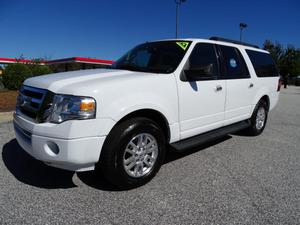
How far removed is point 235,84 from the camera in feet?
14.1

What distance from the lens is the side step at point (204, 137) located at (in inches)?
133

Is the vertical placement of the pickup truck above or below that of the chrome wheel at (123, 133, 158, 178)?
above

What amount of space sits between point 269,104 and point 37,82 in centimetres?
501

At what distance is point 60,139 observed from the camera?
244 centimetres

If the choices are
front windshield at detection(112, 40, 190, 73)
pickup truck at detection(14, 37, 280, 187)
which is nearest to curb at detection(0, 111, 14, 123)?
pickup truck at detection(14, 37, 280, 187)

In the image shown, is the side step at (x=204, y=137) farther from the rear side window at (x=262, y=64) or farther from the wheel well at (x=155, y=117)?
the rear side window at (x=262, y=64)

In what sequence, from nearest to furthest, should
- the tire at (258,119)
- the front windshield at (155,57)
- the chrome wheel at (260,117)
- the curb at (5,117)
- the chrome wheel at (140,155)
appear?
the chrome wheel at (140,155) → the front windshield at (155,57) → the tire at (258,119) → the chrome wheel at (260,117) → the curb at (5,117)

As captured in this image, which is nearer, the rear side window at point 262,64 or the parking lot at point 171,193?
the parking lot at point 171,193

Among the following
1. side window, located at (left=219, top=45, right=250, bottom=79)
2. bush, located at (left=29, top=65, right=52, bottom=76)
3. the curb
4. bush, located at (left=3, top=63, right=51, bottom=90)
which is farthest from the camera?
bush, located at (left=29, top=65, right=52, bottom=76)

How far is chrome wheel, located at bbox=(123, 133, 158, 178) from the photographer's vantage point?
2895 millimetres

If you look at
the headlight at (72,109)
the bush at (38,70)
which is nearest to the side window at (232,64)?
the headlight at (72,109)

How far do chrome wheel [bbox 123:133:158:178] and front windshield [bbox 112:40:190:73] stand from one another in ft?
3.23

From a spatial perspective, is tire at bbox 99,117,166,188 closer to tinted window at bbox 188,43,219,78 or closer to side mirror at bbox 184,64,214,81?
side mirror at bbox 184,64,214,81

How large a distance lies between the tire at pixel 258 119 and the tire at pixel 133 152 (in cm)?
285
